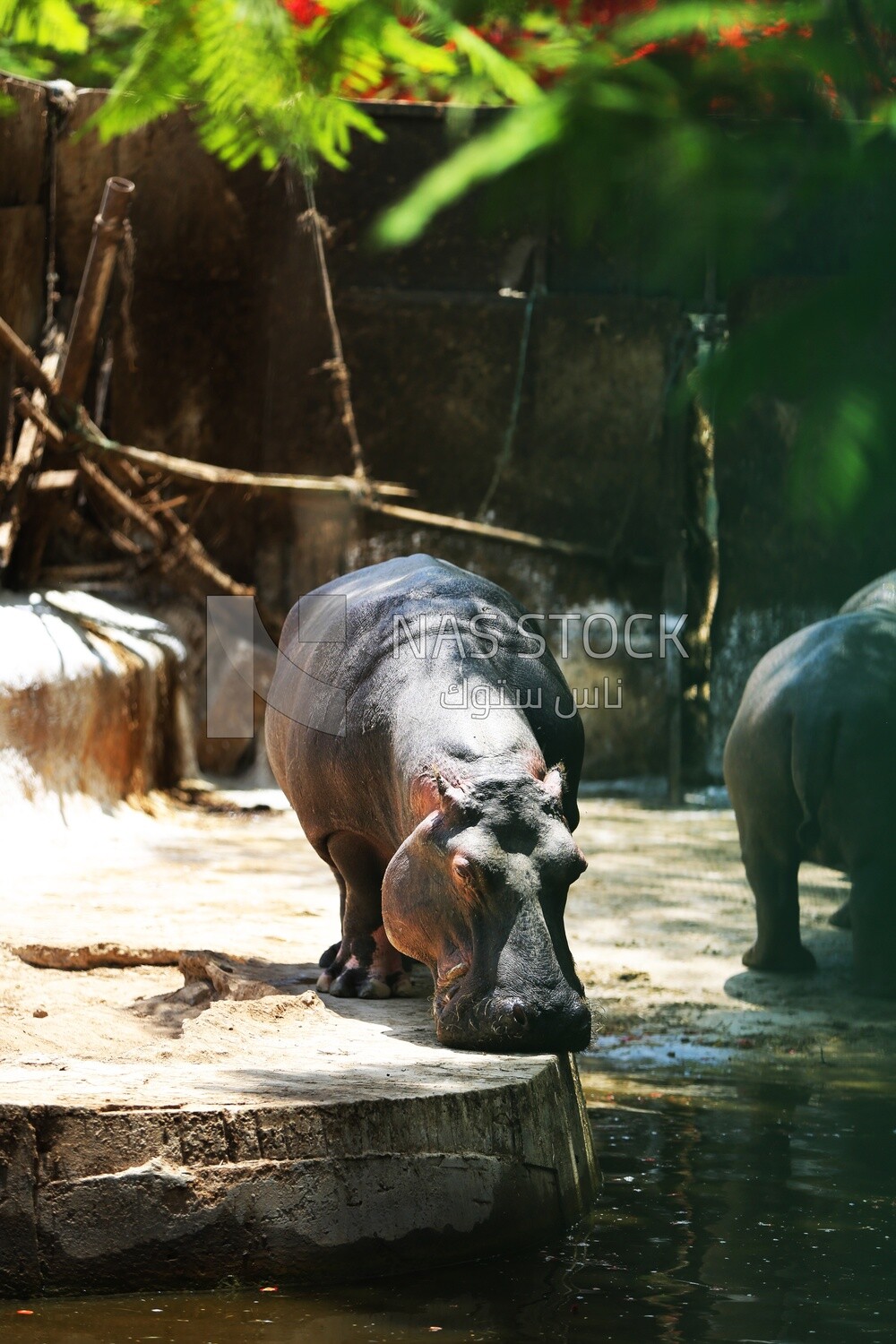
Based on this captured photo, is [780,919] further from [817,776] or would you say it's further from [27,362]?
[27,362]

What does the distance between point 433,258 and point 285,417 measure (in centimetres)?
154

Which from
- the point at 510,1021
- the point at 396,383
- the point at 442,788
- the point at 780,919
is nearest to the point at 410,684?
the point at 442,788

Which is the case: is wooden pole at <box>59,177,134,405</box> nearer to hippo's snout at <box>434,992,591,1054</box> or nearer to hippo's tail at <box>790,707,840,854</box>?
hippo's tail at <box>790,707,840,854</box>

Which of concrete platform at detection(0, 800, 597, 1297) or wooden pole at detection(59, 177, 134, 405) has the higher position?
wooden pole at detection(59, 177, 134, 405)

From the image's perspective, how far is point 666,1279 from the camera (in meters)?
3.51

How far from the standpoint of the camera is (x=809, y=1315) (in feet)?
10.8

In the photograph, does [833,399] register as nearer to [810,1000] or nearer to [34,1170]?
[34,1170]

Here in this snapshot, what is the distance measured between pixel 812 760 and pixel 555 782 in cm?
246

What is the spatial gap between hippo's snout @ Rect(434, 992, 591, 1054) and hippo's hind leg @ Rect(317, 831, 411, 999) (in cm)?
80

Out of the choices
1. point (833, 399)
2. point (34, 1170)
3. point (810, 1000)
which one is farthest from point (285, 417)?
point (833, 399)

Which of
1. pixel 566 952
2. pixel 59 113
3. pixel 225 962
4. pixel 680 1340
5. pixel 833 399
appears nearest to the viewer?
pixel 833 399

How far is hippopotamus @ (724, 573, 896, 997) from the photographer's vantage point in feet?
20.5

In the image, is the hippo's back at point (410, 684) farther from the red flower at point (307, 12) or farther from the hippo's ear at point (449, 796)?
the red flower at point (307, 12)

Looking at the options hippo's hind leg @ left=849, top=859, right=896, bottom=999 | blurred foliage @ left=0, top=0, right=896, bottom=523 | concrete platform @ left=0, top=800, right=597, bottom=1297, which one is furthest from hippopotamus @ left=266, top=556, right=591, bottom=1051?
blurred foliage @ left=0, top=0, right=896, bottom=523
